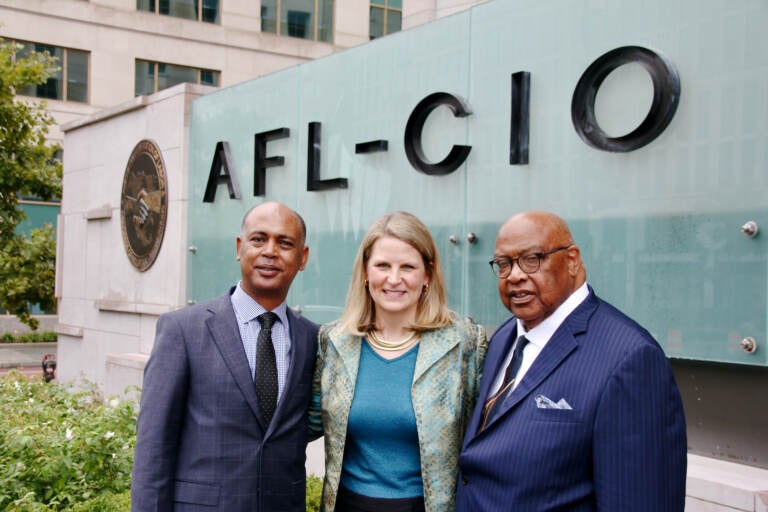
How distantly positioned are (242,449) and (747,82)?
12.4 ft

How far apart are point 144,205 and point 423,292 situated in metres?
9.24

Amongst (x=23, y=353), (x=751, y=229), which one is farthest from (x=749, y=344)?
(x=23, y=353)

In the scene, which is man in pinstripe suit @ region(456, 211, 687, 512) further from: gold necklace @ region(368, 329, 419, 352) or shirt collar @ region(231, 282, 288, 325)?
shirt collar @ region(231, 282, 288, 325)

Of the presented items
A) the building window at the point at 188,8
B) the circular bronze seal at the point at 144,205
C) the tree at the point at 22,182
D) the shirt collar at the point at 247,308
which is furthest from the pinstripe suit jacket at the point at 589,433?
the building window at the point at 188,8

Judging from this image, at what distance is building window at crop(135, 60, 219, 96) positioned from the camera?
30922 millimetres

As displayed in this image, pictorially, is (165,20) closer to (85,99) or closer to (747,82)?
(85,99)

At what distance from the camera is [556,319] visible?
2.92 meters

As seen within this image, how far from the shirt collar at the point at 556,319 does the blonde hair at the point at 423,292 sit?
604mm

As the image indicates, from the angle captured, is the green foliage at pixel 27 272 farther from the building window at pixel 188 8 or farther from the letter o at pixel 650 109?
the building window at pixel 188 8

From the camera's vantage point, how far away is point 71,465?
5.97m

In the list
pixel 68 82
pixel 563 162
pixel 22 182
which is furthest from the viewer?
pixel 68 82

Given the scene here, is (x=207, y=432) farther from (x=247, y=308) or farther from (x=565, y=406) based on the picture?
(x=565, y=406)

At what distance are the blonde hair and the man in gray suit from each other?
0.27 metres

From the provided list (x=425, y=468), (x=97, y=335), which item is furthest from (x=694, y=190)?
(x=97, y=335)
